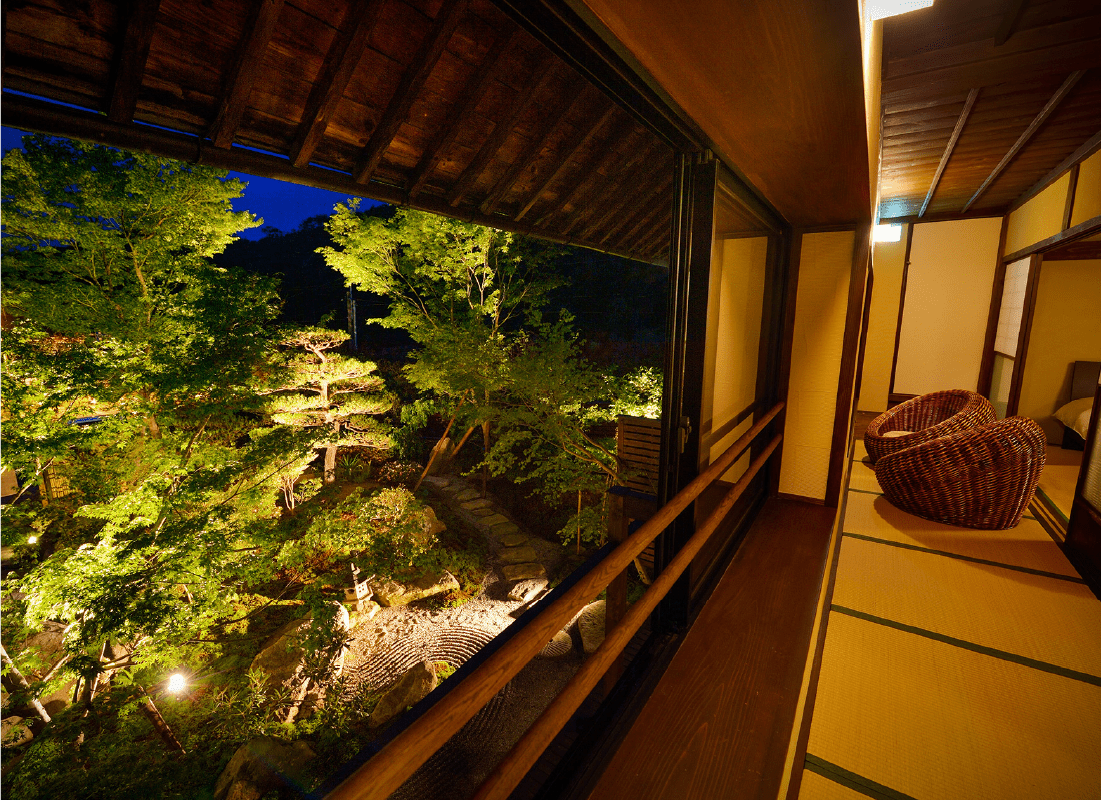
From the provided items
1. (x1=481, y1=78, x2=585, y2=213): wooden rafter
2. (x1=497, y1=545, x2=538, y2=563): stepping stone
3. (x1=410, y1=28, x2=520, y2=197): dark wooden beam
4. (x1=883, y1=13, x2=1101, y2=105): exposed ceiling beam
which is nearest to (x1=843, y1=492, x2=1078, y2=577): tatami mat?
(x1=883, y1=13, x2=1101, y2=105): exposed ceiling beam

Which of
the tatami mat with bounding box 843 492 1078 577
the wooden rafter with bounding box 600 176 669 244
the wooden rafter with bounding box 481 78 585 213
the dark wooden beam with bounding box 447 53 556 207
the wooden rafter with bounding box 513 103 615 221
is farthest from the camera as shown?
the wooden rafter with bounding box 600 176 669 244

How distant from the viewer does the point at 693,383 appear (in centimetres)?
194

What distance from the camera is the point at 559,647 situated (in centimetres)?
592

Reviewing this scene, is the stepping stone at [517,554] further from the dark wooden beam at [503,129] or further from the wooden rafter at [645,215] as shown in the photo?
the dark wooden beam at [503,129]

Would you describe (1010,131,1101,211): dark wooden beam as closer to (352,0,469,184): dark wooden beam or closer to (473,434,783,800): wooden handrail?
(473,434,783,800): wooden handrail

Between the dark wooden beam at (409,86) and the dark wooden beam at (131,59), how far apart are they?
641mm

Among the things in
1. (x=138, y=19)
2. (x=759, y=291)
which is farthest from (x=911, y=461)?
(x=138, y=19)

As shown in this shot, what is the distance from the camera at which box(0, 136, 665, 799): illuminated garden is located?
359cm

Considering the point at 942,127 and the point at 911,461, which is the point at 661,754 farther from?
the point at 942,127

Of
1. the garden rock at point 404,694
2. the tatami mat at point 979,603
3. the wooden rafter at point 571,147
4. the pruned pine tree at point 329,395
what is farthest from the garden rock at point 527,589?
the wooden rafter at point 571,147

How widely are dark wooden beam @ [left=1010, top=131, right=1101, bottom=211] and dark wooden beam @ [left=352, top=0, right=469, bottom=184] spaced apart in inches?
199

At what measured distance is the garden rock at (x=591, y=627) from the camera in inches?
231

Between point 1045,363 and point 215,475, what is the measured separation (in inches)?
348

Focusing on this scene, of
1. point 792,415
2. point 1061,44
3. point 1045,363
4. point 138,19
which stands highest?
point 1061,44
